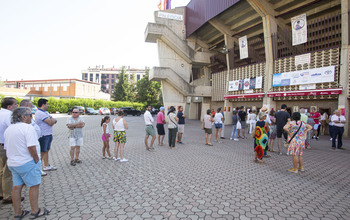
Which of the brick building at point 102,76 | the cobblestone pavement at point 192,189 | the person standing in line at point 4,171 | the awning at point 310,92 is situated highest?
the brick building at point 102,76

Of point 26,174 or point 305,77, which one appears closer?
point 26,174

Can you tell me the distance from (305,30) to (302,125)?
11.9 meters

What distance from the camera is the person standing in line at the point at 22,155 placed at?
300cm

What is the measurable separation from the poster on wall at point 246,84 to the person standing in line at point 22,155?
18.7 m

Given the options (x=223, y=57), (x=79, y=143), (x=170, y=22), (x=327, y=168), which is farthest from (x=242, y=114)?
(x=170, y=22)

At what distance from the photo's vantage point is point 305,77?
48.6 ft

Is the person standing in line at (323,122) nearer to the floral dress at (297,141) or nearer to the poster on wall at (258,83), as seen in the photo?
the poster on wall at (258,83)

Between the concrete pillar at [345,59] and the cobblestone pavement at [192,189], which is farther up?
the concrete pillar at [345,59]

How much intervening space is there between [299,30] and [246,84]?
6836mm

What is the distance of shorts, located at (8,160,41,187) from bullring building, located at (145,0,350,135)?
1621 cm

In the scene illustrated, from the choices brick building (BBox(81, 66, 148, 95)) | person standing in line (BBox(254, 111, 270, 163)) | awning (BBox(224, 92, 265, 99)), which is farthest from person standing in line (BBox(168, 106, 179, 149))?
brick building (BBox(81, 66, 148, 95))

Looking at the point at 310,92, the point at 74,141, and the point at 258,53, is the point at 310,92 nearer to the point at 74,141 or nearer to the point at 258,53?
the point at 258,53

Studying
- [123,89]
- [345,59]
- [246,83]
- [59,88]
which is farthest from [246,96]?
[59,88]

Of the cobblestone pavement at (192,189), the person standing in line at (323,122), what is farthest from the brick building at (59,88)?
the person standing in line at (323,122)
